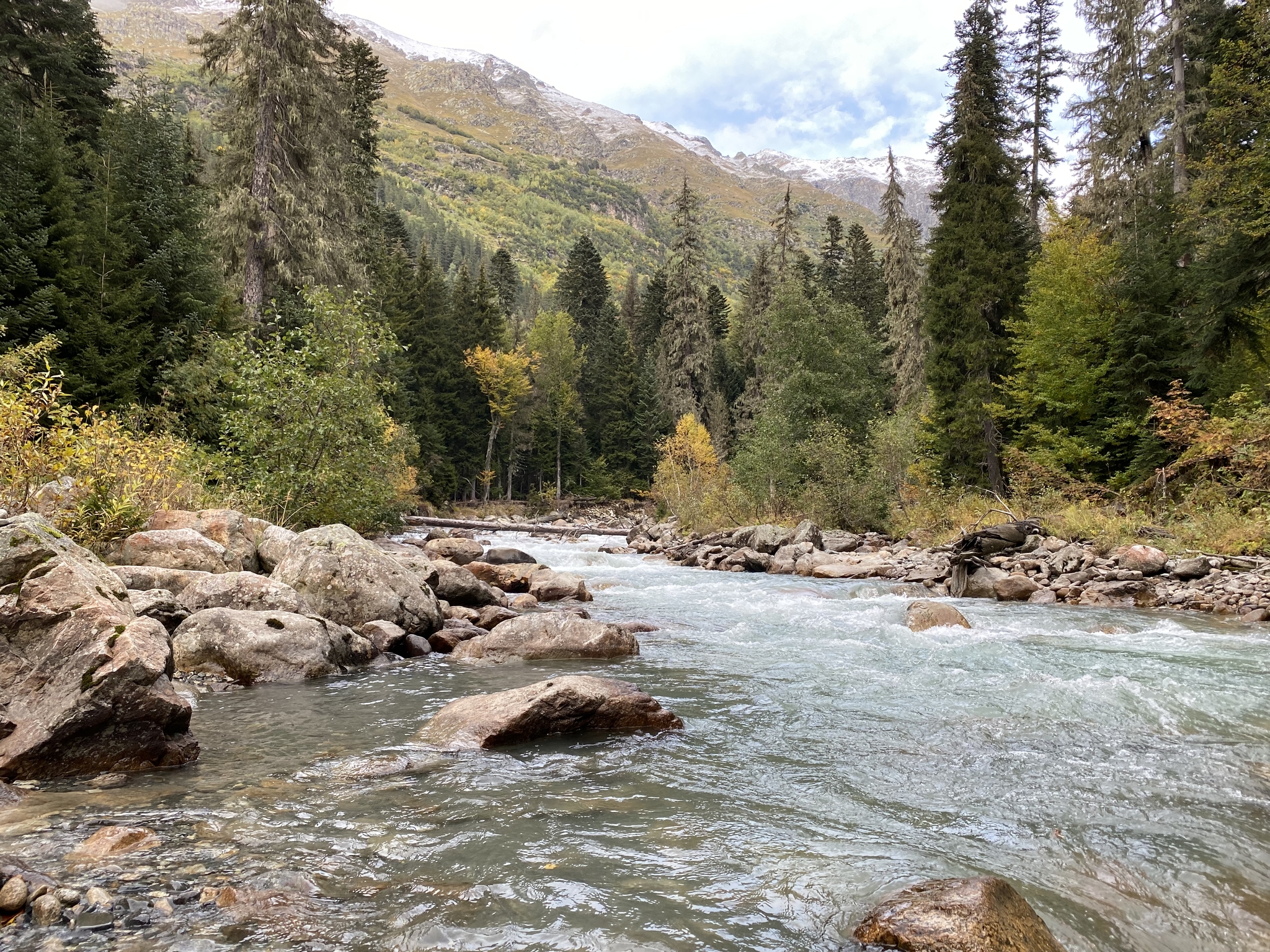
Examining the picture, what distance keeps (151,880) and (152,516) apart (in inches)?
335

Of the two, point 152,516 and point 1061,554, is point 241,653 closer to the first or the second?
point 152,516

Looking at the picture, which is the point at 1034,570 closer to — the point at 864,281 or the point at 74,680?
the point at 74,680

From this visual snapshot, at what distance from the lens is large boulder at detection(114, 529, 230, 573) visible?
8.78 m

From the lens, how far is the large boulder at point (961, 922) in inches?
110

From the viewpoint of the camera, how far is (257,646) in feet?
23.9

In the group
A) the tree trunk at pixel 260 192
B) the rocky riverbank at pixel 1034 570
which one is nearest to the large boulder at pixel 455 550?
the rocky riverbank at pixel 1034 570

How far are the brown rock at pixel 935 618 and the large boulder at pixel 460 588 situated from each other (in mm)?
6991

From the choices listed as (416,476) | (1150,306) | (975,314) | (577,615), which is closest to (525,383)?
(416,476)

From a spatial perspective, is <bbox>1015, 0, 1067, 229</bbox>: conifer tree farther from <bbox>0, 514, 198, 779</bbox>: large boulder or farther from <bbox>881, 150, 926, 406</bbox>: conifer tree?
<bbox>0, 514, 198, 779</bbox>: large boulder

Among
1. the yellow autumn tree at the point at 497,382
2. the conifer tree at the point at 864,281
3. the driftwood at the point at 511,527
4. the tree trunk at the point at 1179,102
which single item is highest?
the conifer tree at the point at 864,281

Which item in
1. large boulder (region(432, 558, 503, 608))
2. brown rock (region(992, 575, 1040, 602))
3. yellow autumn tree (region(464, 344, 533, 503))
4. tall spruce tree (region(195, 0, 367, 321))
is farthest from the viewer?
yellow autumn tree (region(464, 344, 533, 503))

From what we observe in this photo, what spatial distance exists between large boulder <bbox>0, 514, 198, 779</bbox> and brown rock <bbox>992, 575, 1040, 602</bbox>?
1372 centimetres

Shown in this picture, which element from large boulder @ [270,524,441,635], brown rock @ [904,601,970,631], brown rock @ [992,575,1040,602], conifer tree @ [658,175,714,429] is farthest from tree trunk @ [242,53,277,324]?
conifer tree @ [658,175,714,429]

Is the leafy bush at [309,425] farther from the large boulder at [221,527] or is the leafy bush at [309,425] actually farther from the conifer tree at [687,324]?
the conifer tree at [687,324]
